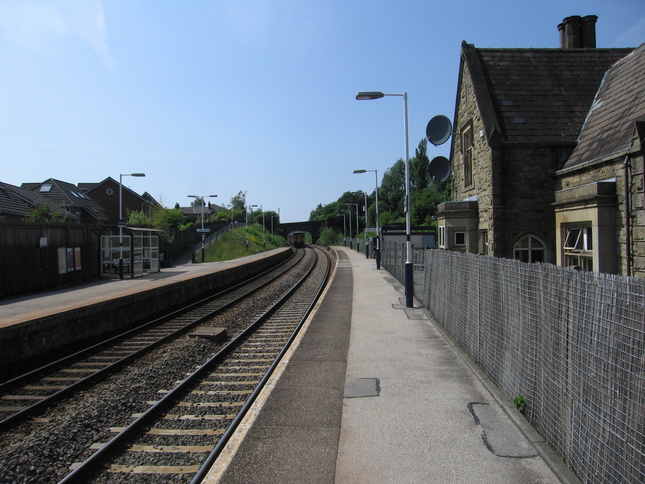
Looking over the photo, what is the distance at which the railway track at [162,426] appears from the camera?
15.7ft

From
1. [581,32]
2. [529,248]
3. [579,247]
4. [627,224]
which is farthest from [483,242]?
[581,32]

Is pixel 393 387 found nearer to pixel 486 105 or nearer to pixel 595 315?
pixel 595 315

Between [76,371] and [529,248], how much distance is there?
1173cm

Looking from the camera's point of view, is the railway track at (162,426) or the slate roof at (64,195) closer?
the railway track at (162,426)

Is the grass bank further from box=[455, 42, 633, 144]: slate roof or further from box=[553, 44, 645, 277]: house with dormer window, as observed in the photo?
box=[553, 44, 645, 277]: house with dormer window

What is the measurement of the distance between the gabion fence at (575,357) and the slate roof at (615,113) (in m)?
5.68

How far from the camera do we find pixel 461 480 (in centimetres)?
391

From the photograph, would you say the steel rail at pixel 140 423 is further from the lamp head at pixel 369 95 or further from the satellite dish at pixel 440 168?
the satellite dish at pixel 440 168

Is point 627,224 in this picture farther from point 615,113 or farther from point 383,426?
point 383,426

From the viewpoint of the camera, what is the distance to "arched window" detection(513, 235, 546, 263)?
13.3m

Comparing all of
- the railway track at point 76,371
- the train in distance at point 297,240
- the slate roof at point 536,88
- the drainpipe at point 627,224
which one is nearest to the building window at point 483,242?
the slate roof at point 536,88

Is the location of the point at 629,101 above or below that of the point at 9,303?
A: above

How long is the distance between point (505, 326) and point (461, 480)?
8.14 feet

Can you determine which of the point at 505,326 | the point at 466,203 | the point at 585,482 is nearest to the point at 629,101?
the point at 466,203
